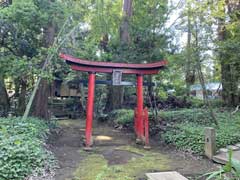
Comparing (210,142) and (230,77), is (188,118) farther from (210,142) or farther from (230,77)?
(230,77)

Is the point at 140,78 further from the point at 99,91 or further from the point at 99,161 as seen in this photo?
the point at 99,91

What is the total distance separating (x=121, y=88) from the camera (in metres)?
12.7

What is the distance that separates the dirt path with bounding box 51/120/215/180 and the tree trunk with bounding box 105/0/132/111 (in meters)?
4.91

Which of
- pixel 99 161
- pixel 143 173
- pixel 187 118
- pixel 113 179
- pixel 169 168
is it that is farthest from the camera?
pixel 187 118

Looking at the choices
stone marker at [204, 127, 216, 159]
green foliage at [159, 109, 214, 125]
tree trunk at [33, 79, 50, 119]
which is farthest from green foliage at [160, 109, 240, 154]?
tree trunk at [33, 79, 50, 119]

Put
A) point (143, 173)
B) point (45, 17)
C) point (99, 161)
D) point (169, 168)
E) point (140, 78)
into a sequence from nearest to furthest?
point (143, 173), point (169, 168), point (99, 161), point (45, 17), point (140, 78)

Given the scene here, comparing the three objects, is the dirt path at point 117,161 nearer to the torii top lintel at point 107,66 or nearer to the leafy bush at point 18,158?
the leafy bush at point 18,158

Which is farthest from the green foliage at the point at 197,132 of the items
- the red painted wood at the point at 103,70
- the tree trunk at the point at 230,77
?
the tree trunk at the point at 230,77

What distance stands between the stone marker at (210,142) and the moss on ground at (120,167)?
919 millimetres

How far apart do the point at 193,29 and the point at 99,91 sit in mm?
7446

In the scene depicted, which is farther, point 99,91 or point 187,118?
point 99,91

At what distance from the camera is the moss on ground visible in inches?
173

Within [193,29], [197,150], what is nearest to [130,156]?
[197,150]

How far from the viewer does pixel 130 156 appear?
595 centimetres
